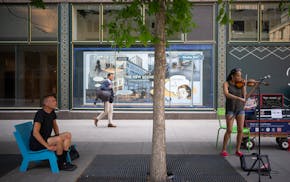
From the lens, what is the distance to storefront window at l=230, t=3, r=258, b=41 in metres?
15.8

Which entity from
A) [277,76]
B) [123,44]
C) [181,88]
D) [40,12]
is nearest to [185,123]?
[181,88]

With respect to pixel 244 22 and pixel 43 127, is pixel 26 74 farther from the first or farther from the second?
pixel 43 127

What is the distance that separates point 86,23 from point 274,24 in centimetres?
720

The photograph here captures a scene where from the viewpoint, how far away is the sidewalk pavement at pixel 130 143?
707 cm

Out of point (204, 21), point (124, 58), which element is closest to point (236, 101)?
point (204, 21)

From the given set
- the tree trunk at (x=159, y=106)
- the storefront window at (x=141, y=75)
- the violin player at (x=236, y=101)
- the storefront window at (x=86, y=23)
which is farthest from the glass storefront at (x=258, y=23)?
the tree trunk at (x=159, y=106)

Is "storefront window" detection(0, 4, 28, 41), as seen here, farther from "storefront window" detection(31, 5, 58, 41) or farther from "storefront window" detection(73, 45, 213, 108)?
"storefront window" detection(73, 45, 213, 108)

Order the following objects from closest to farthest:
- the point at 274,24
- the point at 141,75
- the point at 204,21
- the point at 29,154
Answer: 1. the point at 29,154
2. the point at 204,21
3. the point at 274,24
4. the point at 141,75

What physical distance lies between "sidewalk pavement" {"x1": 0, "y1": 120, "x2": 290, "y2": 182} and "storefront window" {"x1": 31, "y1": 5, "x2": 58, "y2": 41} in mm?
3340

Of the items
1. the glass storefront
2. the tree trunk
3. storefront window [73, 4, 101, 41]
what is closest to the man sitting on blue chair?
the tree trunk

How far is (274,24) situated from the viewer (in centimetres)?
1585

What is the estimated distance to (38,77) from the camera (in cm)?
1617

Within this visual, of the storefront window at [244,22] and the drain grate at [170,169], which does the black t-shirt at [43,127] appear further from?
the storefront window at [244,22]

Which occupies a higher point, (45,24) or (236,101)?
(45,24)
